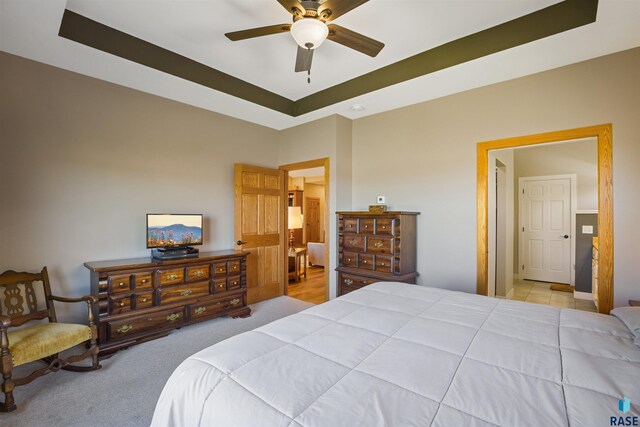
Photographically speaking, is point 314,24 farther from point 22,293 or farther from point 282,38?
point 22,293

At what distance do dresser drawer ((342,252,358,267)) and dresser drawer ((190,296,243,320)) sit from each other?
4.76 ft

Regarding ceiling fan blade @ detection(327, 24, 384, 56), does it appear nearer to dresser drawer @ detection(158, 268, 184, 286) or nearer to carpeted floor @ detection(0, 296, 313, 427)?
dresser drawer @ detection(158, 268, 184, 286)

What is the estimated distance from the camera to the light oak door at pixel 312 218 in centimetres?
952

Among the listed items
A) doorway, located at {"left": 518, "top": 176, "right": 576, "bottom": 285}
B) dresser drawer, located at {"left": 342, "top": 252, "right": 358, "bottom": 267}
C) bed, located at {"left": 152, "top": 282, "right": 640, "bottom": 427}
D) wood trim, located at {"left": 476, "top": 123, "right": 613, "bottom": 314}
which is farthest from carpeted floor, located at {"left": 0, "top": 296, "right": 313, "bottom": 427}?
doorway, located at {"left": 518, "top": 176, "right": 576, "bottom": 285}

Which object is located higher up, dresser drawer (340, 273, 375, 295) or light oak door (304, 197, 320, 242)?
light oak door (304, 197, 320, 242)

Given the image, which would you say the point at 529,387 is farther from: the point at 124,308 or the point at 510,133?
the point at 124,308

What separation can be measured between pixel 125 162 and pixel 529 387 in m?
3.93

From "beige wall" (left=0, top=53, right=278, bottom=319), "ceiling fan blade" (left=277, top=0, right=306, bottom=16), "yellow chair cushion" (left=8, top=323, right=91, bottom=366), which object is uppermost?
"ceiling fan blade" (left=277, top=0, right=306, bottom=16)

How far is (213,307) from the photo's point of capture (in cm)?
356

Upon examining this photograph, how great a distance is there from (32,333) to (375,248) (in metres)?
3.21

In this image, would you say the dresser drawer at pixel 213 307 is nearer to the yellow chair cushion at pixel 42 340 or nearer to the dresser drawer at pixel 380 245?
the yellow chair cushion at pixel 42 340

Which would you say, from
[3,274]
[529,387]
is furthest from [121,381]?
[529,387]

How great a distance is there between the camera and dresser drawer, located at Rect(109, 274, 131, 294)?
2.82 meters

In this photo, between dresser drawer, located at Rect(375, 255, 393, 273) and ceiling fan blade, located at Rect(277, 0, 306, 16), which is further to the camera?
dresser drawer, located at Rect(375, 255, 393, 273)
